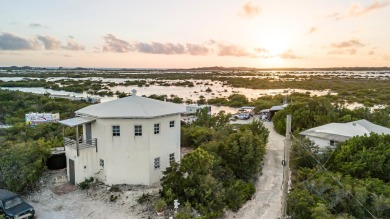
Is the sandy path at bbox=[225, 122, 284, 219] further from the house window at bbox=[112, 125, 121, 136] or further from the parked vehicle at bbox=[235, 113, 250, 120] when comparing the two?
the parked vehicle at bbox=[235, 113, 250, 120]

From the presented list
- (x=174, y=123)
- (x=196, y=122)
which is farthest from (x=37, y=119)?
(x=174, y=123)

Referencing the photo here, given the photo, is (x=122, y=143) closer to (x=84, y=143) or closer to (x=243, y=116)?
(x=84, y=143)

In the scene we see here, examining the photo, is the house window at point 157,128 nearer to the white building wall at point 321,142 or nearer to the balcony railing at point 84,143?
the balcony railing at point 84,143

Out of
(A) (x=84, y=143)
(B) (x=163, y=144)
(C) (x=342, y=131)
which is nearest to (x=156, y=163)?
(B) (x=163, y=144)

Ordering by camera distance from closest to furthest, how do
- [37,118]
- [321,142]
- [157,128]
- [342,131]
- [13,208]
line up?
[13,208]
[157,128]
[342,131]
[321,142]
[37,118]

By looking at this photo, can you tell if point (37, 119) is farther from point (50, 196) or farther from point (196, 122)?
point (50, 196)

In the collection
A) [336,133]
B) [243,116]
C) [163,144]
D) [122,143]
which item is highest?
[122,143]

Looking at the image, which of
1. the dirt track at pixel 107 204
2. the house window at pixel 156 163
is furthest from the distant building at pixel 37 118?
the house window at pixel 156 163
